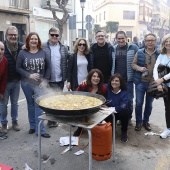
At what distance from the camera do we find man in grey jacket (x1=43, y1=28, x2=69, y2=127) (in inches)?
170

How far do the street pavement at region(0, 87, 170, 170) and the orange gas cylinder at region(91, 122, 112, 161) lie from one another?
0.11 m

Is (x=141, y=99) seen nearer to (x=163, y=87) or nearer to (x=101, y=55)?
(x=163, y=87)

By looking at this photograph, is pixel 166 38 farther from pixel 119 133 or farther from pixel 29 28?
pixel 29 28

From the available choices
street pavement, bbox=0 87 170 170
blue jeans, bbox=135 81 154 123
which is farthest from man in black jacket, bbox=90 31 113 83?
street pavement, bbox=0 87 170 170

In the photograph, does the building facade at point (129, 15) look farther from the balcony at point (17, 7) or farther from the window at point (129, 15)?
the balcony at point (17, 7)

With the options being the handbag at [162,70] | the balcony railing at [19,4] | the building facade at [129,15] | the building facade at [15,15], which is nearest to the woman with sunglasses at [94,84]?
the handbag at [162,70]

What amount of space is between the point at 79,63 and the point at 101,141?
65.0 inches

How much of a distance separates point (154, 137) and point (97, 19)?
56.1 m

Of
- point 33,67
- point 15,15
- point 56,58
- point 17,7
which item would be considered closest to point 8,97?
point 33,67

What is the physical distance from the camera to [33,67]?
4.02 metres

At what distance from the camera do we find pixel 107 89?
13.5 ft

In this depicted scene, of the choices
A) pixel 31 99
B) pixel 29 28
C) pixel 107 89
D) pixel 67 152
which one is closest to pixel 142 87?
pixel 107 89

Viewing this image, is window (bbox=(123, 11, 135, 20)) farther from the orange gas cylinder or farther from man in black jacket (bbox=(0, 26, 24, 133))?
the orange gas cylinder

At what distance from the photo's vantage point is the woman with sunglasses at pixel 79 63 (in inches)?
171
